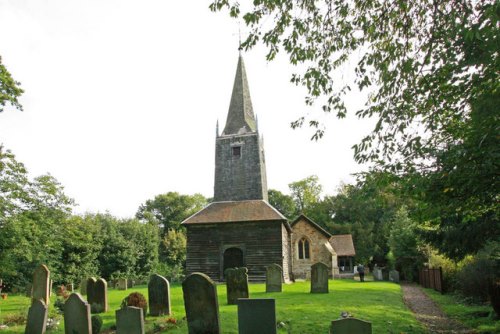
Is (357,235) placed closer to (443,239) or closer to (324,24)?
(443,239)

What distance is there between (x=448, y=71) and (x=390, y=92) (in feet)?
3.39

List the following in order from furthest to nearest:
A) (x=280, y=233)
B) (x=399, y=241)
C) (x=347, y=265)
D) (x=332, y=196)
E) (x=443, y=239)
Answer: (x=332, y=196)
(x=347, y=265)
(x=399, y=241)
(x=280, y=233)
(x=443, y=239)

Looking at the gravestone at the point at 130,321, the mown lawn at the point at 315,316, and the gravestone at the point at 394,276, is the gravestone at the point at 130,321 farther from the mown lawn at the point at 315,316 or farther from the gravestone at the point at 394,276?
the gravestone at the point at 394,276

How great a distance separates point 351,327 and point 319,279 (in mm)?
11382

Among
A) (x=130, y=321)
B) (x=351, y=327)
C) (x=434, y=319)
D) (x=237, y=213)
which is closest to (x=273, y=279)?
(x=434, y=319)

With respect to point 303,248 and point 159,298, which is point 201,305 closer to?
point 159,298

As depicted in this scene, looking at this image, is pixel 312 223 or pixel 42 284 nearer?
pixel 42 284

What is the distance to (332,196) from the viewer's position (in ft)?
200

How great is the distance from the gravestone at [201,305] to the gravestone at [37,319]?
3526 millimetres

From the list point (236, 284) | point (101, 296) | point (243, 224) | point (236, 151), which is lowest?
point (101, 296)

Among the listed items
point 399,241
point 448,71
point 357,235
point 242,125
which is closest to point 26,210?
point 242,125

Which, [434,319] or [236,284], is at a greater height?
[236,284]

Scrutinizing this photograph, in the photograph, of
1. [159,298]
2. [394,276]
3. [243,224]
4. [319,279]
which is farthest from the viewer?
[394,276]

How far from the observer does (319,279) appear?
16.8 metres
